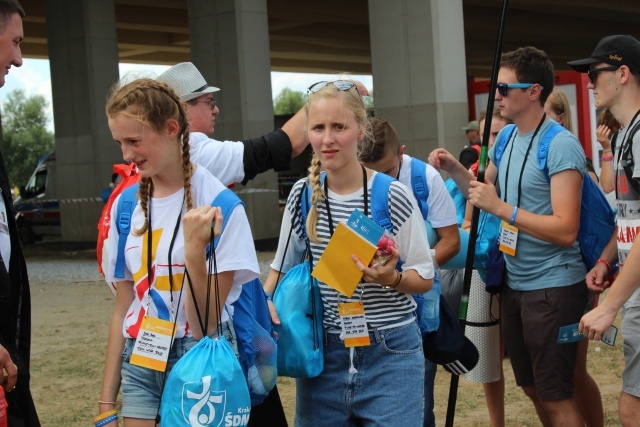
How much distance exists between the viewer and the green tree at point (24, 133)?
326 ft

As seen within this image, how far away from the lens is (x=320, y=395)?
3715mm

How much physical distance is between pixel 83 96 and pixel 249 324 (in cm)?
2001

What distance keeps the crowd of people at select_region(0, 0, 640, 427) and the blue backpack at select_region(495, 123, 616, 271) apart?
0.15 ft

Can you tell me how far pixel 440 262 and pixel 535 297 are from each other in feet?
2.01

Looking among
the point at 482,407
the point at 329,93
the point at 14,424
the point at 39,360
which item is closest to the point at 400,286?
the point at 329,93

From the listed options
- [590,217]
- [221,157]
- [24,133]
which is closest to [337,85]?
[221,157]

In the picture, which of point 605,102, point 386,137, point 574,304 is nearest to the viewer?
point 605,102

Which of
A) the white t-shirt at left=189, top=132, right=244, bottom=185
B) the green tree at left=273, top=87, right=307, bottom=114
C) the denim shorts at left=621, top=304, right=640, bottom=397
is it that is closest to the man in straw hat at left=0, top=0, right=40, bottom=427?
the white t-shirt at left=189, top=132, right=244, bottom=185

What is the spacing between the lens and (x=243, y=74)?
19.3 metres

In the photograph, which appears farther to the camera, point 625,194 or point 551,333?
point 551,333

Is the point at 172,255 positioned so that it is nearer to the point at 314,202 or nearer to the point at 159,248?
the point at 159,248

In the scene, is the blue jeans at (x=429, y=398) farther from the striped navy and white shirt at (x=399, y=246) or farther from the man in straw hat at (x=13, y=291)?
the man in straw hat at (x=13, y=291)

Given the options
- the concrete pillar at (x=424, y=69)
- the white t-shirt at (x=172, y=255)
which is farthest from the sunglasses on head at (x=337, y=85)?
the concrete pillar at (x=424, y=69)

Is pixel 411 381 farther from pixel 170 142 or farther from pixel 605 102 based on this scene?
pixel 605 102
